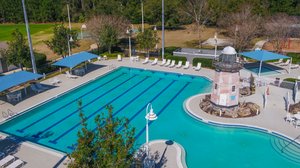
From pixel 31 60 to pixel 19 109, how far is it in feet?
24.7

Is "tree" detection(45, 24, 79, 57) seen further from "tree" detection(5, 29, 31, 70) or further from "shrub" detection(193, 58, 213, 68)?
"shrub" detection(193, 58, 213, 68)

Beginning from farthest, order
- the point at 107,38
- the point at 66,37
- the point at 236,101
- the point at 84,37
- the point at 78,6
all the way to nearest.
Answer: the point at 78,6
the point at 84,37
the point at 107,38
the point at 66,37
the point at 236,101

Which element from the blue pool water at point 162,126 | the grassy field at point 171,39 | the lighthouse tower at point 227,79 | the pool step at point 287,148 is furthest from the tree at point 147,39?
the pool step at point 287,148

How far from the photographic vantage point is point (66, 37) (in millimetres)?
30266

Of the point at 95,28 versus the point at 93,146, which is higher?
the point at 95,28

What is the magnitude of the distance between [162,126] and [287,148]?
7.34m

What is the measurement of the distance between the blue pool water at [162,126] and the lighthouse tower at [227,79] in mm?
2223

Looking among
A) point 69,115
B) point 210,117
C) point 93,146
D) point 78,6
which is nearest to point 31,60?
point 69,115

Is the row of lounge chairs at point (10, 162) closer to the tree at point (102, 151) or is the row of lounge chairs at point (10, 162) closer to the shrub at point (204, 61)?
the tree at point (102, 151)

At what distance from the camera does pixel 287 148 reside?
1546 cm

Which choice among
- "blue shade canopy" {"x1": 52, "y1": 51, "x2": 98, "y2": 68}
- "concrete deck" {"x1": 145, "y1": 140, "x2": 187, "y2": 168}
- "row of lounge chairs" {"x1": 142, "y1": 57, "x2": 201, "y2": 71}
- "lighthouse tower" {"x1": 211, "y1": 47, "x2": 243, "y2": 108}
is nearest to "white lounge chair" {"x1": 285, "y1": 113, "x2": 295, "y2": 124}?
"lighthouse tower" {"x1": 211, "y1": 47, "x2": 243, "y2": 108}

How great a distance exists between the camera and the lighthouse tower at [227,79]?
18172mm

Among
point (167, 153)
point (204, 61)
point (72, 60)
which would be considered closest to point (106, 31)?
point (72, 60)

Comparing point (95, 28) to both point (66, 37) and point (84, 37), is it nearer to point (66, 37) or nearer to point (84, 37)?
point (66, 37)
